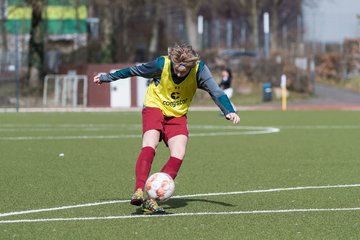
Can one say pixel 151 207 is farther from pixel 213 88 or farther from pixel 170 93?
pixel 213 88

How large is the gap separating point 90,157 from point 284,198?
711 centimetres

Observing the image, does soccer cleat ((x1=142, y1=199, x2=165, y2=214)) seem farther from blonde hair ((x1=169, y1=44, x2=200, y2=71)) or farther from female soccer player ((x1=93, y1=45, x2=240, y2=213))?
blonde hair ((x1=169, y1=44, x2=200, y2=71))

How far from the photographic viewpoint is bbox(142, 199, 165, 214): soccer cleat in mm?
10594

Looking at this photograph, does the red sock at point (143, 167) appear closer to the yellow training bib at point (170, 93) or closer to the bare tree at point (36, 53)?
the yellow training bib at point (170, 93)

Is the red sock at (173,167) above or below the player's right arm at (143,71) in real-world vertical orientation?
below

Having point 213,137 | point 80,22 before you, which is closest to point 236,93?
point 80,22

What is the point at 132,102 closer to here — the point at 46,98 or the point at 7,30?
the point at 46,98

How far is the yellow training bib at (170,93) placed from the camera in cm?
1126

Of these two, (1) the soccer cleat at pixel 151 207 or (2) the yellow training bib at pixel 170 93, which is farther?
(2) the yellow training bib at pixel 170 93

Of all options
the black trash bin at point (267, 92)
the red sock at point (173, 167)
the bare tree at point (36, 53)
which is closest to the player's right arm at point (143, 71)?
the red sock at point (173, 167)

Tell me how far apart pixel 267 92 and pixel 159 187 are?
40.3 m

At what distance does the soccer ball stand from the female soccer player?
229 millimetres

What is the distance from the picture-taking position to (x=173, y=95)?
448 inches

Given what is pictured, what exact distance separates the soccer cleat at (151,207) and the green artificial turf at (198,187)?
107 mm
